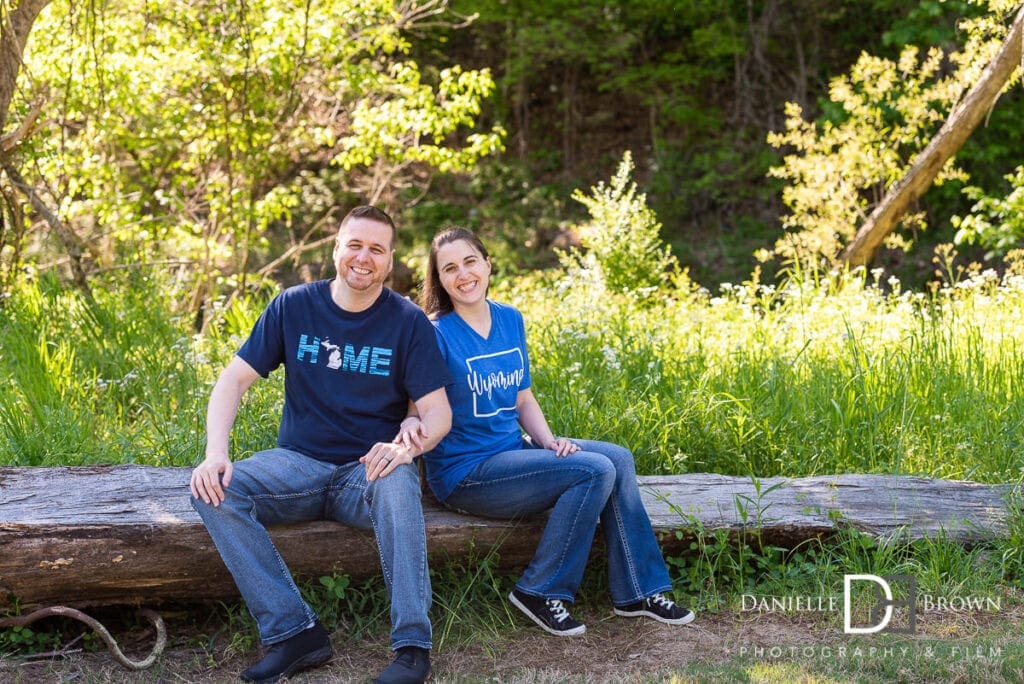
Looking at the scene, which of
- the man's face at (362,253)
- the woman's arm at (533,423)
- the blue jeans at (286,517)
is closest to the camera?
the blue jeans at (286,517)

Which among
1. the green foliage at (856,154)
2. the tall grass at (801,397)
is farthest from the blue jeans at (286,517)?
the green foliage at (856,154)

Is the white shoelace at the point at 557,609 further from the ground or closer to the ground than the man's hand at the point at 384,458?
closer to the ground

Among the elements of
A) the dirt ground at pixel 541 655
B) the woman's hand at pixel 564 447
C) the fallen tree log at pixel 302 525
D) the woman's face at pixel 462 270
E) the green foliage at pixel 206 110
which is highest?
the green foliage at pixel 206 110

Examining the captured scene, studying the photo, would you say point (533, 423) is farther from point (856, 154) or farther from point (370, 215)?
point (856, 154)

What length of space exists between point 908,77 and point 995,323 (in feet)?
23.4

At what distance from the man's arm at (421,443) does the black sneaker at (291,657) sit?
20.6 inches

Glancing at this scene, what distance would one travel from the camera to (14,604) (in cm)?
341

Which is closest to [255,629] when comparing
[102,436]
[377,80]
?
[102,436]

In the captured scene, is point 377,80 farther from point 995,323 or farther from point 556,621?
point 556,621

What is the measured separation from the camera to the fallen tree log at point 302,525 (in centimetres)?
333

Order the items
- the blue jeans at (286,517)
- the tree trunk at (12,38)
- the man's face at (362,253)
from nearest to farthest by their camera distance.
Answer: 1. the blue jeans at (286,517)
2. the man's face at (362,253)
3. the tree trunk at (12,38)

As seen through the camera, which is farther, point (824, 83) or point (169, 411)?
point (824, 83)

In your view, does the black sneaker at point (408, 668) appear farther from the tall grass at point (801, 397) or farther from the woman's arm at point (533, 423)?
the tall grass at point (801, 397)

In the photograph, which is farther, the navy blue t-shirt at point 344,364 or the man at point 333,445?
the navy blue t-shirt at point 344,364
